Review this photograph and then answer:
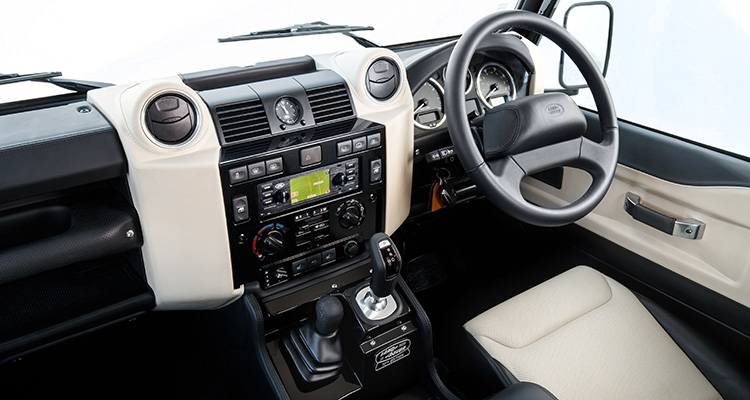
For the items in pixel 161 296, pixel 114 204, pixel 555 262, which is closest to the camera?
pixel 114 204

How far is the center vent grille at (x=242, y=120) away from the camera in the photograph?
4.48ft

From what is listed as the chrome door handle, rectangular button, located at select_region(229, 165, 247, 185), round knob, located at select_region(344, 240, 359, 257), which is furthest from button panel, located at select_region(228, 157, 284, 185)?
the chrome door handle

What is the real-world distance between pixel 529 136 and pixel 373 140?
0.41 m

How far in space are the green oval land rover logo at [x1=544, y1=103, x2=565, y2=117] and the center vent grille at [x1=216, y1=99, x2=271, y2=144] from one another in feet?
2.40

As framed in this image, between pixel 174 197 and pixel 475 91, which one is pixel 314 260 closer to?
pixel 174 197

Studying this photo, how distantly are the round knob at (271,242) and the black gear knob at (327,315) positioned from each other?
0.18m

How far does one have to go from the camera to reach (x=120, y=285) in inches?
60.1

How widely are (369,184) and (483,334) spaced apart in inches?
21.5

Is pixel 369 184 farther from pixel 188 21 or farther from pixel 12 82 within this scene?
pixel 12 82

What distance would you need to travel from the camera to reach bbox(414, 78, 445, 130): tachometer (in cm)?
183

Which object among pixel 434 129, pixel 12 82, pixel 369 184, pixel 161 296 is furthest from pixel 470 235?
pixel 12 82

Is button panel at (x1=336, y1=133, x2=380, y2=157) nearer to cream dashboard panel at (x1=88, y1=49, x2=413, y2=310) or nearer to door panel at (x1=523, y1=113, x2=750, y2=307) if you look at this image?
cream dashboard panel at (x1=88, y1=49, x2=413, y2=310)

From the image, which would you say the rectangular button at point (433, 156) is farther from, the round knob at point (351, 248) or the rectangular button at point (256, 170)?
the rectangular button at point (256, 170)

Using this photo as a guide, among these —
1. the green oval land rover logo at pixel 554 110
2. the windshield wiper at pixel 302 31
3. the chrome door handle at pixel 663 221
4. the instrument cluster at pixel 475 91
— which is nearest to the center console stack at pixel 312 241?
the windshield wiper at pixel 302 31
